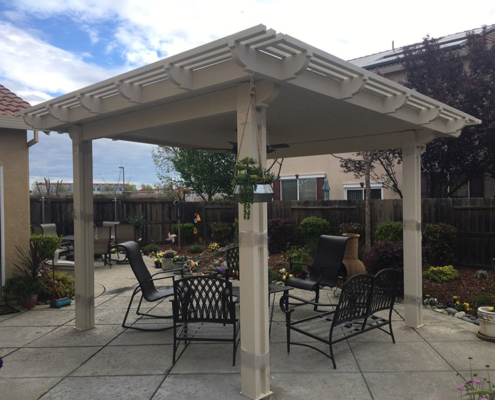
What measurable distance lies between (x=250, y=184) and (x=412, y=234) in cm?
309

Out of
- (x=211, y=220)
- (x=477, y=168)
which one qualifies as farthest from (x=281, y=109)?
(x=211, y=220)

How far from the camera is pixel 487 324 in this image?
4434mm

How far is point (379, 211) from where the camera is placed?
9.65 metres

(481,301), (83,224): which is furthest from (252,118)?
(481,301)

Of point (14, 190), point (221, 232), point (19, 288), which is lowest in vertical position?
point (19, 288)

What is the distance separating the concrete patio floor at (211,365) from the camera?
3.31 m

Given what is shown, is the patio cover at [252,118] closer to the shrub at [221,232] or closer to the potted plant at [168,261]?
the potted plant at [168,261]

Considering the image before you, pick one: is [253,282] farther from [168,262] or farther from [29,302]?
[168,262]

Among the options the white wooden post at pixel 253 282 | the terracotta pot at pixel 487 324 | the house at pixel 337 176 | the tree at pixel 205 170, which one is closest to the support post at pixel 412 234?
the terracotta pot at pixel 487 324

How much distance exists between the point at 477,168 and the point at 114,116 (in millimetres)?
8848

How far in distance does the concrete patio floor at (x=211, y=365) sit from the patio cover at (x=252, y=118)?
394 mm

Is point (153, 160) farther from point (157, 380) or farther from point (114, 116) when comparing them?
point (157, 380)

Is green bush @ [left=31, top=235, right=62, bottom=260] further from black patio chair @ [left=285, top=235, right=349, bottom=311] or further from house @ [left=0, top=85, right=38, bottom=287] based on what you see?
black patio chair @ [left=285, top=235, right=349, bottom=311]

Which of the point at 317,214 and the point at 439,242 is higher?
the point at 317,214
